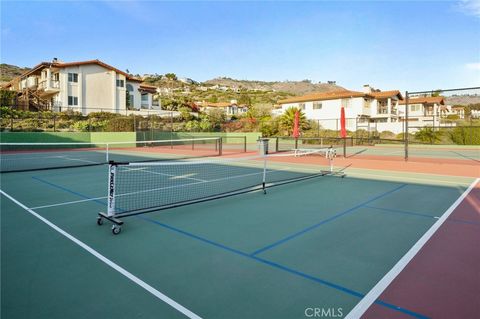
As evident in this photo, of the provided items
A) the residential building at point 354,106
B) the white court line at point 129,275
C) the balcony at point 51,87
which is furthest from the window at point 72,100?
the white court line at point 129,275

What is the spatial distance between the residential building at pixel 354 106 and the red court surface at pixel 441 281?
131ft

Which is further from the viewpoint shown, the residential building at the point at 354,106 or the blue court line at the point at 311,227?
the residential building at the point at 354,106

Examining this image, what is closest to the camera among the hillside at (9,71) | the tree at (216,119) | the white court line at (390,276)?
the white court line at (390,276)

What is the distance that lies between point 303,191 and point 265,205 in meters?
1.92

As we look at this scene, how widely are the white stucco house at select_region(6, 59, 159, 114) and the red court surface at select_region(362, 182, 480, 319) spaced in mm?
38163

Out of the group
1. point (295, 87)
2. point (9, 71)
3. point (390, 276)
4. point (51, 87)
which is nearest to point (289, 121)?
point (51, 87)

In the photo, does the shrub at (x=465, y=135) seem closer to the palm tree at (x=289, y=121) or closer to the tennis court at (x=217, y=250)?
the palm tree at (x=289, y=121)

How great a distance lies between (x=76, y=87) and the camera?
134 ft

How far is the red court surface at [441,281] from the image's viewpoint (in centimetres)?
294

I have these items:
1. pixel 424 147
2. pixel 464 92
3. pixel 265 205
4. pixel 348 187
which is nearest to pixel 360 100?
pixel 424 147

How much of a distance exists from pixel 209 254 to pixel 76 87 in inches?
1693

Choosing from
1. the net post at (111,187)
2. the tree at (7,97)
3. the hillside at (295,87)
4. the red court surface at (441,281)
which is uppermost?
the hillside at (295,87)

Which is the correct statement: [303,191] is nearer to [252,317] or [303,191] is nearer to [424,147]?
[252,317]

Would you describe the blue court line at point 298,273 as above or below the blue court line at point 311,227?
below
